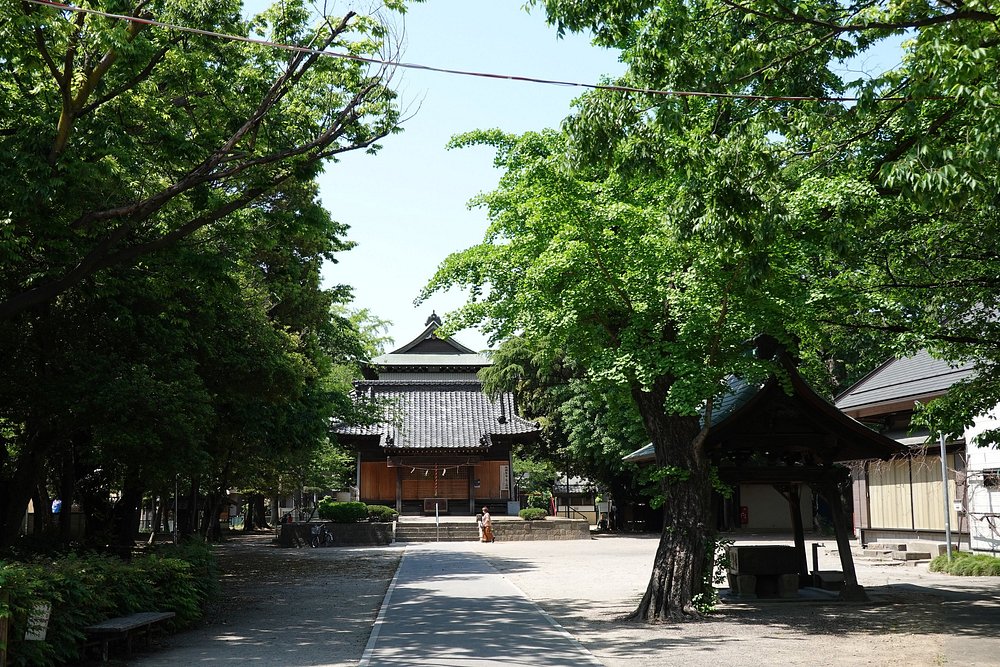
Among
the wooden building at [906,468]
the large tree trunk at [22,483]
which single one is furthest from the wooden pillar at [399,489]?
the large tree trunk at [22,483]

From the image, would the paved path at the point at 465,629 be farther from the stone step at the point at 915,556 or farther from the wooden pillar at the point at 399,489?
Result: the wooden pillar at the point at 399,489

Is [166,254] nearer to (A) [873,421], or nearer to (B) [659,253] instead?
(B) [659,253]

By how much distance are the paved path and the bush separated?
393 inches

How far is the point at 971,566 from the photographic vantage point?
19.7 meters

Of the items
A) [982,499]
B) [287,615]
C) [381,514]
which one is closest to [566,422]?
[381,514]

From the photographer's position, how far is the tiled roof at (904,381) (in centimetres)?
2369

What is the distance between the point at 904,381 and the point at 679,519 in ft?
50.6

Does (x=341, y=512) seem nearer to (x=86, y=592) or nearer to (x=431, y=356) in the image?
(x=431, y=356)

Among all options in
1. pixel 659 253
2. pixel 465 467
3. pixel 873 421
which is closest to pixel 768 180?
pixel 659 253

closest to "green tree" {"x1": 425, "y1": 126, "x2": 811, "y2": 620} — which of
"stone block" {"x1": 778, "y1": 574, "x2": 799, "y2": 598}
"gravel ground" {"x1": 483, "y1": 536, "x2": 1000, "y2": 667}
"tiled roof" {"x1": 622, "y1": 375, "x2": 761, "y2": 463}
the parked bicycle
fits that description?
"tiled roof" {"x1": 622, "y1": 375, "x2": 761, "y2": 463}

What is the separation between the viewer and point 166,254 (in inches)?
551

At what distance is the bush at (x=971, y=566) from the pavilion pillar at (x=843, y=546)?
19.4 ft

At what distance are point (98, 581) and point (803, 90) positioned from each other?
31.9 ft

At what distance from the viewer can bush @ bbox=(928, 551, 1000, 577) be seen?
19.6 metres
